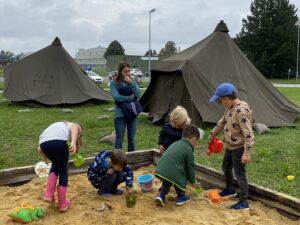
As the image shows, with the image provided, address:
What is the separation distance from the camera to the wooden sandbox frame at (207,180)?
13.5 feet

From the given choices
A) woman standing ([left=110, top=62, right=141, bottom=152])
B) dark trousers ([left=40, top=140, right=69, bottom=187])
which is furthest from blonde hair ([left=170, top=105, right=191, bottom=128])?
woman standing ([left=110, top=62, right=141, bottom=152])

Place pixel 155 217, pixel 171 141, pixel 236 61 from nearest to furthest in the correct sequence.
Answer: pixel 155 217, pixel 171 141, pixel 236 61

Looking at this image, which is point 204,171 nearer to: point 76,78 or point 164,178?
point 164,178

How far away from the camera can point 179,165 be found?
4297 millimetres

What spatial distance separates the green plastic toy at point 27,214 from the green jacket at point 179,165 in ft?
4.09

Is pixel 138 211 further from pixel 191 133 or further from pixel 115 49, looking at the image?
pixel 115 49

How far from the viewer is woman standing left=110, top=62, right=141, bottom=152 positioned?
6305mm

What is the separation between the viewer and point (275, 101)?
34.6 feet

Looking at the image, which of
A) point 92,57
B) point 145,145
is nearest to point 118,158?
point 145,145

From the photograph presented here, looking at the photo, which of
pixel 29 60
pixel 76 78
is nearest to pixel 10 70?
pixel 29 60

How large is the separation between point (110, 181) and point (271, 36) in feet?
154

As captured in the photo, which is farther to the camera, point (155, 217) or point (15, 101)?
point (15, 101)

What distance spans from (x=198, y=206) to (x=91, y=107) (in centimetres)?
1054

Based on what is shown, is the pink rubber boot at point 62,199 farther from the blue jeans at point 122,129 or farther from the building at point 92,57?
the building at point 92,57
